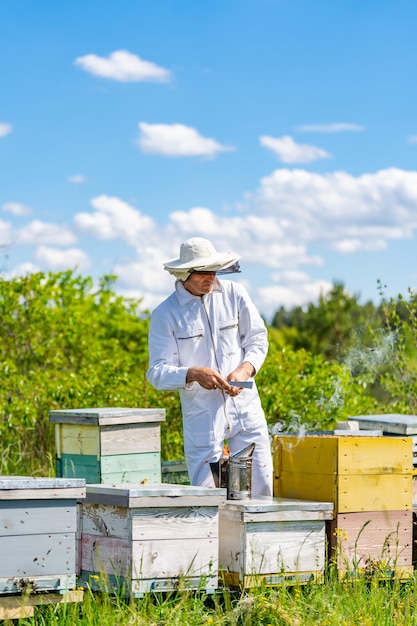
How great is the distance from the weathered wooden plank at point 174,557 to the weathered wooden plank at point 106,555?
54 millimetres

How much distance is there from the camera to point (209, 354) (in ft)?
16.9

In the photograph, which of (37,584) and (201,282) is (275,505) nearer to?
(37,584)

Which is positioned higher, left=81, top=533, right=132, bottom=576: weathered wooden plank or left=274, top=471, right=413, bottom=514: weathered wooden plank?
left=274, top=471, right=413, bottom=514: weathered wooden plank

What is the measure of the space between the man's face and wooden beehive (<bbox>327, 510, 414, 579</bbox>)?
139cm

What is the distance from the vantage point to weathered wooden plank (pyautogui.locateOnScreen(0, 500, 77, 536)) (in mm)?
4141

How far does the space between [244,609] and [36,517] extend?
3.36 feet

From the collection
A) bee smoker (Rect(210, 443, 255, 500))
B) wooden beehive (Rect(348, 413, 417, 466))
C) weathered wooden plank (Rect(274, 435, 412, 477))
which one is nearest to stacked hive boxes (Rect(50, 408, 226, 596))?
bee smoker (Rect(210, 443, 255, 500))

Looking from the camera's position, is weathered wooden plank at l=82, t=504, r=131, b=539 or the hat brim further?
the hat brim

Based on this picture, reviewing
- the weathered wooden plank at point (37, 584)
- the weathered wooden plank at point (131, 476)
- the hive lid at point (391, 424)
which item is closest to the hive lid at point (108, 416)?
the weathered wooden plank at point (131, 476)

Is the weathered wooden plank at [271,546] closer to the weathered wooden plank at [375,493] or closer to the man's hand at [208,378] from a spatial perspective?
the weathered wooden plank at [375,493]

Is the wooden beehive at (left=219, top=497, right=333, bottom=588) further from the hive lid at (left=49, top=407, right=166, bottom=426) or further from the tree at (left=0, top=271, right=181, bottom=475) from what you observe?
the tree at (left=0, top=271, right=181, bottom=475)

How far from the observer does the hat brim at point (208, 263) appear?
16.5 feet

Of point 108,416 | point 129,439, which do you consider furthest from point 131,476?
point 108,416

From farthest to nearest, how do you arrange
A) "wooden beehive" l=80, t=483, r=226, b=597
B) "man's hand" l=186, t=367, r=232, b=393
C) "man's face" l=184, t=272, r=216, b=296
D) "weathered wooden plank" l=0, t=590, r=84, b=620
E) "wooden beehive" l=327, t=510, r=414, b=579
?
"man's face" l=184, t=272, r=216, b=296 < "man's hand" l=186, t=367, r=232, b=393 < "wooden beehive" l=327, t=510, r=414, b=579 < "wooden beehive" l=80, t=483, r=226, b=597 < "weathered wooden plank" l=0, t=590, r=84, b=620
